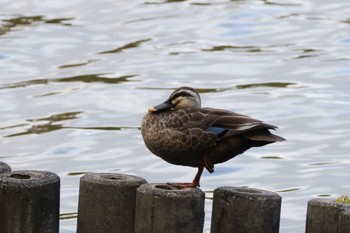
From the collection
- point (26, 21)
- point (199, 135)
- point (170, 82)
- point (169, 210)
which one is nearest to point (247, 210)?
point (169, 210)

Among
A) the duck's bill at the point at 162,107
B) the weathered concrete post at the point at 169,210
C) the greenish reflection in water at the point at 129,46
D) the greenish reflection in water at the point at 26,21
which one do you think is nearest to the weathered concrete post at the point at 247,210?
the weathered concrete post at the point at 169,210

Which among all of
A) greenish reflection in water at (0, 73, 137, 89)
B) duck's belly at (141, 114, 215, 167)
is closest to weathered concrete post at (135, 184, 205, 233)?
duck's belly at (141, 114, 215, 167)

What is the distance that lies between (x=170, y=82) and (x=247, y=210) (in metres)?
7.43

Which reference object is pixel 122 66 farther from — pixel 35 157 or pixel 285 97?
pixel 35 157

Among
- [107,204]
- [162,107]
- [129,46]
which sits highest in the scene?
[162,107]

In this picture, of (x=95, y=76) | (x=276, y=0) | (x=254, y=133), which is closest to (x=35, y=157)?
(x=95, y=76)

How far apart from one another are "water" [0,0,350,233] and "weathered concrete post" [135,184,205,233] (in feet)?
9.20

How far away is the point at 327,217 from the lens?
5.45 metres

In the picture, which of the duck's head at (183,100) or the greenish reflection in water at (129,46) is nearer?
the duck's head at (183,100)

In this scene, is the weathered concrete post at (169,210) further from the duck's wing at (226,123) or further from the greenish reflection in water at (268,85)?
the greenish reflection in water at (268,85)

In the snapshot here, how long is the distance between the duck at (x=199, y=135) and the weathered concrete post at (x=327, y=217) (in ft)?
1.99

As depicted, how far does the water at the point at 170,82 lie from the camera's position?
1009 centimetres

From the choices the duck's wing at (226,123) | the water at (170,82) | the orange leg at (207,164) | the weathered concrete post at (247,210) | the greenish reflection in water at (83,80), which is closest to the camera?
the weathered concrete post at (247,210)

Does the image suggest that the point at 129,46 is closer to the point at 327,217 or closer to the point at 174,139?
the point at 174,139
